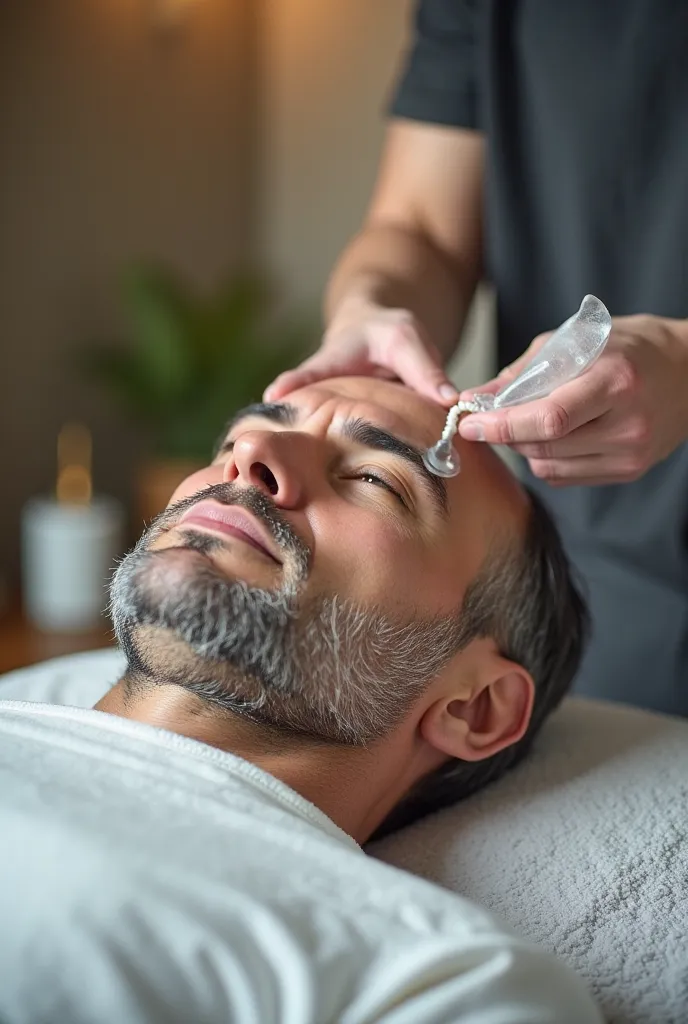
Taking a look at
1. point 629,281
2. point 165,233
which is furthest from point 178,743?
point 165,233

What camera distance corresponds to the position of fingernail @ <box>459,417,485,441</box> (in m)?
1.03

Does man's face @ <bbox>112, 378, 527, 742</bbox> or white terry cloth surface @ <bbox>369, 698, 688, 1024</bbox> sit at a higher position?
man's face @ <bbox>112, 378, 527, 742</bbox>

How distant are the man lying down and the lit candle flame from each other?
161 cm

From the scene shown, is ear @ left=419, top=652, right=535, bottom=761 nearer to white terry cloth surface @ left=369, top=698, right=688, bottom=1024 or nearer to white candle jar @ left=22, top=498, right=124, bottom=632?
white terry cloth surface @ left=369, top=698, right=688, bottom=1024

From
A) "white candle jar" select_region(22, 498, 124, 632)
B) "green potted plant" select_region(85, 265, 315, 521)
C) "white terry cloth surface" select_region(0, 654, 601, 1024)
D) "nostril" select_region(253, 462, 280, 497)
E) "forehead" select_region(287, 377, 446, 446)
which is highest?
"forehead" select_region(287, 377, 446, 446)

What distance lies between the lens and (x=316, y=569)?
1.05 metres

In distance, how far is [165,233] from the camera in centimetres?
327

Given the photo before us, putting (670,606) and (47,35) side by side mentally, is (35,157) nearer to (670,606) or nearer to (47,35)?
(47,35)

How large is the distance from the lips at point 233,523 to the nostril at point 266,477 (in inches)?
1.9

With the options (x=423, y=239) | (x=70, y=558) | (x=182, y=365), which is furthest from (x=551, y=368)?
(x=182, y=365)

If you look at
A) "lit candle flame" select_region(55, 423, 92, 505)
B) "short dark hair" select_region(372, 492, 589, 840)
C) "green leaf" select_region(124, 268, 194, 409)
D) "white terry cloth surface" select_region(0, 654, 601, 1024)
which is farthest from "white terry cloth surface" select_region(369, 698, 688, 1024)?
"green leaf" select_region(124, 268, 194, 409)

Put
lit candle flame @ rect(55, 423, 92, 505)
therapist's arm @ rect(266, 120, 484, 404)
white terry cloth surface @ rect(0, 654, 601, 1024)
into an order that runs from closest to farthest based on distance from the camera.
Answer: white terry cloth surface @ rect(0, 654, 601, 1024) < therapist's arm @ rect(266, 120, 484, 404) < lit candle flame @ rect(55, 423, 92, 505)

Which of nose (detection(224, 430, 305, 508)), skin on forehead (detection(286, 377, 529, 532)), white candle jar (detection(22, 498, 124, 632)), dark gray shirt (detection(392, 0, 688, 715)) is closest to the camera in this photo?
nose (detection(224, 430, 305, 508))

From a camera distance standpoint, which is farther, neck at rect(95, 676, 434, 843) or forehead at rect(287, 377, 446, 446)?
forehead at rect(287, 377, 446, 446)
